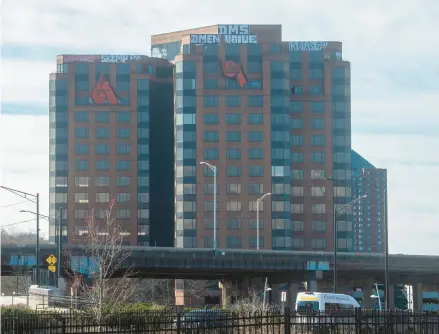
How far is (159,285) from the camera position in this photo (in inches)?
5832

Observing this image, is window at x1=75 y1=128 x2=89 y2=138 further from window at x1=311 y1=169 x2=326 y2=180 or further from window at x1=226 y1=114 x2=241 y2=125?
window at x1=311 y1=169 x2=326 y2=180

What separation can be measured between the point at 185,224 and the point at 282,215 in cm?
1544

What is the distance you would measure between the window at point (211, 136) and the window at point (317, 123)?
1680 centimetres

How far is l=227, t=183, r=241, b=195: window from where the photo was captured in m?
163

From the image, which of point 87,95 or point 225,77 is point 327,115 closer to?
point 225,77

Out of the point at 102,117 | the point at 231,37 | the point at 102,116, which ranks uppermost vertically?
the point at 231,37

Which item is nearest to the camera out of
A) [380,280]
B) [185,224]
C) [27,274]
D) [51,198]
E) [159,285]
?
[27,274]

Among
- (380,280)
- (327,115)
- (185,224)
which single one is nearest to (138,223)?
(185,224)

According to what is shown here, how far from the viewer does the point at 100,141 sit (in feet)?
561

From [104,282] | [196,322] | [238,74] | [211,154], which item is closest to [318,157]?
[211,154]

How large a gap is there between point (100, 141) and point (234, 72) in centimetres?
2559

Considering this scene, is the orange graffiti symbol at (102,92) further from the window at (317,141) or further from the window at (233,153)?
the window at (317,141)

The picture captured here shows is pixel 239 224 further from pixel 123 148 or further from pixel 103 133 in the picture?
pixel 103 133

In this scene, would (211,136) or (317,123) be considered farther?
(317,123)
